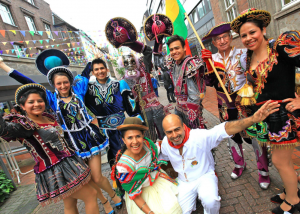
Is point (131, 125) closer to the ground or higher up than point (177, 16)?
closer to the ground

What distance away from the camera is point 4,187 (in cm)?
343

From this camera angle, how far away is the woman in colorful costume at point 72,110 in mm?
1993

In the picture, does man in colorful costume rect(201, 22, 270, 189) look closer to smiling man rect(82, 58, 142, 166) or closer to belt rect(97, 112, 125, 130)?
smiling man rect(82, 58, 142, 166)

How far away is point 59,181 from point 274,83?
7.42 ft

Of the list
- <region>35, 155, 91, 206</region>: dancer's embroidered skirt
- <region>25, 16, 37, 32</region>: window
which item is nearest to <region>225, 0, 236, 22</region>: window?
<region>35, 155, 91, 206</region>: dancer's embroidered skirt

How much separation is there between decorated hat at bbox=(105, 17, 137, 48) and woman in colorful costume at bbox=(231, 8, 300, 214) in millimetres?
1489

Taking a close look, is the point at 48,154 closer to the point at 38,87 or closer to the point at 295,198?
the point at 38,87

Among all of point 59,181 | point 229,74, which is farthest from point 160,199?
point 229,74

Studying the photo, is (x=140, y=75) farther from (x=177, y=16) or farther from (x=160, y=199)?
(x=160, y=199)

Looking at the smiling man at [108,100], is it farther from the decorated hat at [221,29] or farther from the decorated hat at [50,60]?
the decorated hat at [221,29]

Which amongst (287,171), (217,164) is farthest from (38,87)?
(217,164)

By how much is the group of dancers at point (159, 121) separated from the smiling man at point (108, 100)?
0.05 ft

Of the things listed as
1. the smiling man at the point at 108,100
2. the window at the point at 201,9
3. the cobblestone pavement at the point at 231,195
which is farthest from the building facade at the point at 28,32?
the window at the point at 201,9

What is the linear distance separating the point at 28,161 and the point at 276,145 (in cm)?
655
